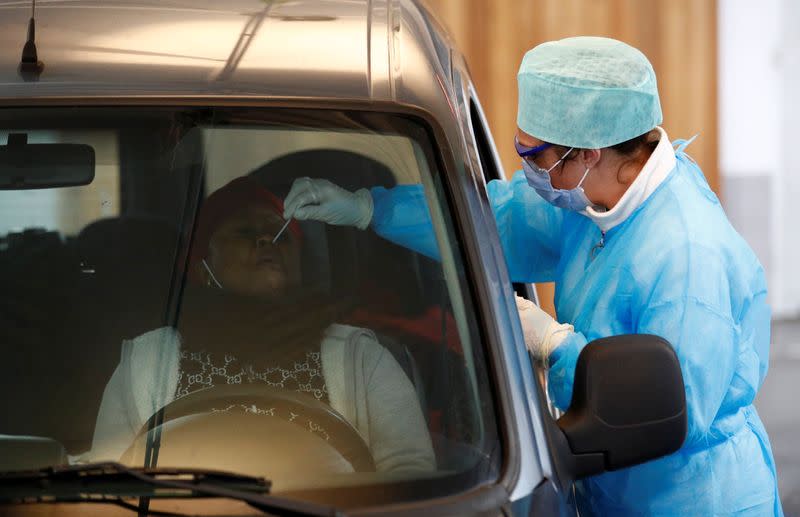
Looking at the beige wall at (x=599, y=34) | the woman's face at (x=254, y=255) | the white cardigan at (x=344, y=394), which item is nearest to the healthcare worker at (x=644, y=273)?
the woman's face at (x=254, y=255)

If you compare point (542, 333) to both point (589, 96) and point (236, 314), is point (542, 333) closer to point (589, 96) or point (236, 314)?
point (589, 96)

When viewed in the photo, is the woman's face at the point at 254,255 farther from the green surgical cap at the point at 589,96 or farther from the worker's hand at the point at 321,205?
the green surgical cap at the point at 589,96

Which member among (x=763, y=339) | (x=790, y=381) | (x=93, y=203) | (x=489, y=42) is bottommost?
(x=790, y=381)

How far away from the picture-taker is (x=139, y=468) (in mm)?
1481

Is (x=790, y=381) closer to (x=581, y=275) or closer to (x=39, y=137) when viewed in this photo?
(x=581, y=275)

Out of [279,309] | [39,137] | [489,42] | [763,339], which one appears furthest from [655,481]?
[489,42]

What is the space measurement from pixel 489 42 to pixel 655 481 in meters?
5.75

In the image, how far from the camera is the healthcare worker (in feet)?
6.88

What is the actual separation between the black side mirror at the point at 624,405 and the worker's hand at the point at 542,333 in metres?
0.46

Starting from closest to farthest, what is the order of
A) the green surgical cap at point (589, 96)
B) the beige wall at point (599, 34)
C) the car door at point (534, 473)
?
the car door at point (534, 473), the green surgical cap at point (589, 96), the beige wall at point (599, 34)

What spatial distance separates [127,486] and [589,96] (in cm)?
130

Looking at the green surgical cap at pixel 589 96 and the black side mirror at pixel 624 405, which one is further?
the green surgical cap at pixel 589 96

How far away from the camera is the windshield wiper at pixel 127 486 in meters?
1.43

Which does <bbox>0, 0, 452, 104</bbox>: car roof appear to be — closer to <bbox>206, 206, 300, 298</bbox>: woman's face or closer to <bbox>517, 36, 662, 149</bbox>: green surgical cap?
<bbox>206, 206, 300, 298</bbox>: woman's face
